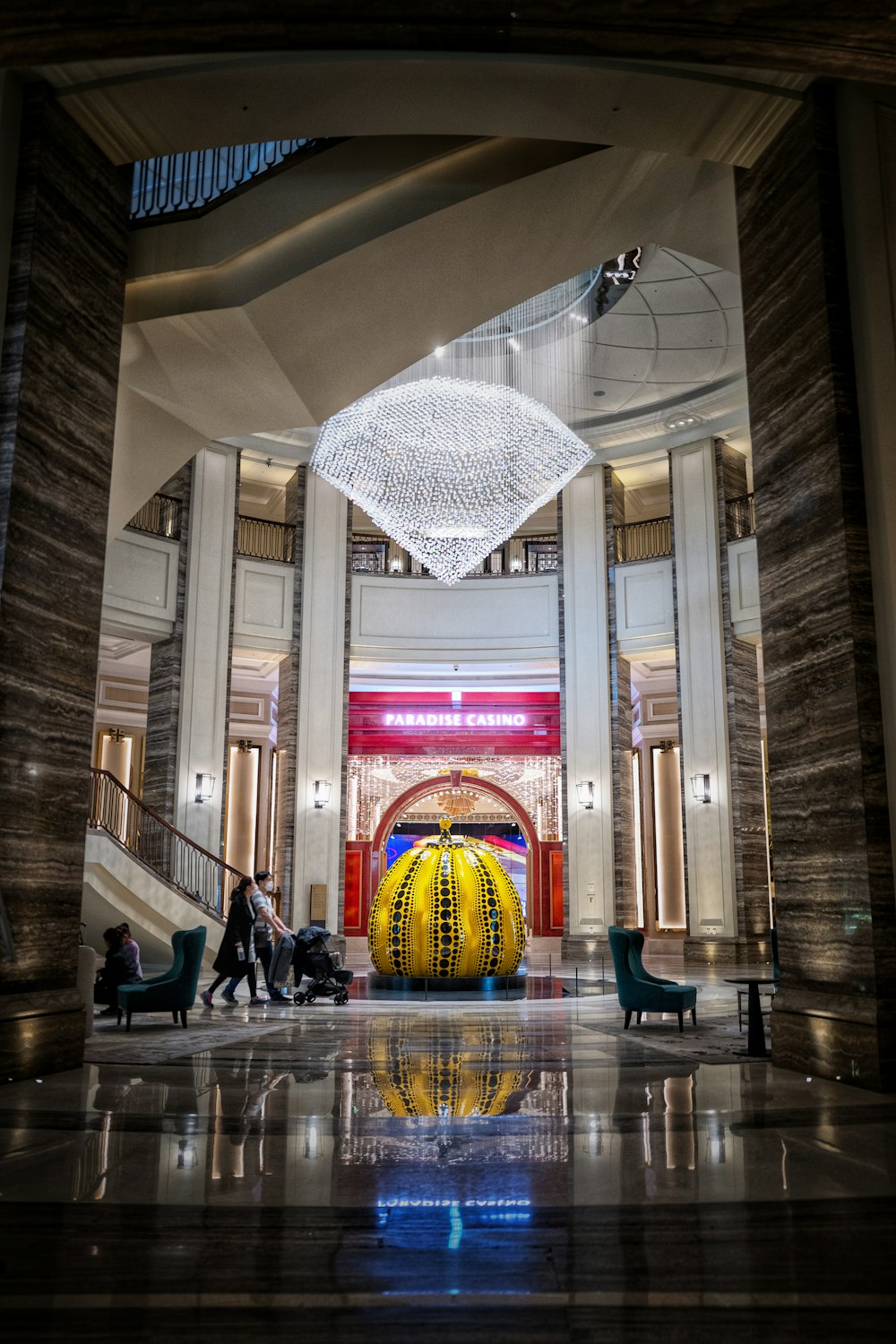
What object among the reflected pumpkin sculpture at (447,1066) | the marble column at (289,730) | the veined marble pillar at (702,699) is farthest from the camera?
the marble column at (289,730)

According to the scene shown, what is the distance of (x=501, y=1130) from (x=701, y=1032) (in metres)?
3.21

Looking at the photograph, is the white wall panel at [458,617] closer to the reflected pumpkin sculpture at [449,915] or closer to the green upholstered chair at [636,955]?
the reflected pumpkin sculpture at [449,915]

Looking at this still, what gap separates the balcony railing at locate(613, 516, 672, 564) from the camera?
15086 millimetres

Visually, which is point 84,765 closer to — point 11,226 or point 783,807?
point 11,226

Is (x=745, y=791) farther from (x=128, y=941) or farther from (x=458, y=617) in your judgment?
(x=128, y=941)

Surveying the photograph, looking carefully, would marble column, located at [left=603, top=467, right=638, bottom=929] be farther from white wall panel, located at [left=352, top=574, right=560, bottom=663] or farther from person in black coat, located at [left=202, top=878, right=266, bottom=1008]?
person in black coat, located at [left=202, top=878, right=266, bottom=1008]

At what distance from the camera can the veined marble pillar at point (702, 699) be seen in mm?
13109

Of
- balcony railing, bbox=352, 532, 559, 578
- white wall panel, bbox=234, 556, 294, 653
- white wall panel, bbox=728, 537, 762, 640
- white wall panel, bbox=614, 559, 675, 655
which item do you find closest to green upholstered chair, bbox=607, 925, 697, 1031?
white wall panel, bbox=728, 537, 762, 640

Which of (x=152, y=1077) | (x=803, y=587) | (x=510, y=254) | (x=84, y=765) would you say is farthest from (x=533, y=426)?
(x=152, y=1077)

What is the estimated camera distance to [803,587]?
4.69 m

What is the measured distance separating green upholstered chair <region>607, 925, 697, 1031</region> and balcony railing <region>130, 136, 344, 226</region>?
5.21 metres

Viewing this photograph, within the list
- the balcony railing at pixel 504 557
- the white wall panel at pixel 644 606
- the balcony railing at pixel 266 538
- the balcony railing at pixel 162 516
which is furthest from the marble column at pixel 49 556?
the balcony railing at pixel 504 557

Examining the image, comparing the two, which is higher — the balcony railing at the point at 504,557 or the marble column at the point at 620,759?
the balcony railing at the point at 504,557

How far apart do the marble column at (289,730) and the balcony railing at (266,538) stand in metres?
0.19
